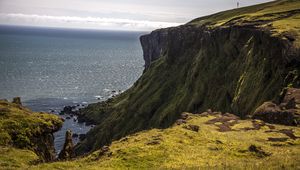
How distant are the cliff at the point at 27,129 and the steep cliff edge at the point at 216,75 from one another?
31.7m

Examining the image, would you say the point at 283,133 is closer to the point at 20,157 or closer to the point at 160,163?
the point at 160,163

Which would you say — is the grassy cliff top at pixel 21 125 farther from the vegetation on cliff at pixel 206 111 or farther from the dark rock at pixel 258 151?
the dark rock at pixel 258 151

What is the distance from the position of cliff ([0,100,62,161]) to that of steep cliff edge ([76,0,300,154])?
104 feet

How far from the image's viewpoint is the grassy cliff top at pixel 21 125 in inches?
1400

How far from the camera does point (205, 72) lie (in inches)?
3605

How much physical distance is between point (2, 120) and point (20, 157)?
23.2 ft

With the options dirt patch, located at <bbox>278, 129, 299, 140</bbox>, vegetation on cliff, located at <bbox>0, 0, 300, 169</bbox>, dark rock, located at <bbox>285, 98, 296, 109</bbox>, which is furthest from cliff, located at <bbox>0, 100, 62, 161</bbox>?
dark rock, located at <bbox>285, 98, 296, 109</bbox>

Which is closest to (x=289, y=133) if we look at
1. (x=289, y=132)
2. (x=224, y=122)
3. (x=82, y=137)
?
(x=289, y=132)

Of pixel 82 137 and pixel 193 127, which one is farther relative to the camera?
pixel 82 137

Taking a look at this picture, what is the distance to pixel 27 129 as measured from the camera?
3725cm

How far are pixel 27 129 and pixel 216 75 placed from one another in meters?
56.0

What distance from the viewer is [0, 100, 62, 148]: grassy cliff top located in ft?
117

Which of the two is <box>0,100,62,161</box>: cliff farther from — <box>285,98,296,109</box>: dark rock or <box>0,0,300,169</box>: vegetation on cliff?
<box>285,98,296,109</box>: dark rock

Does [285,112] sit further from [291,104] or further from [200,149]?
[200,149]
